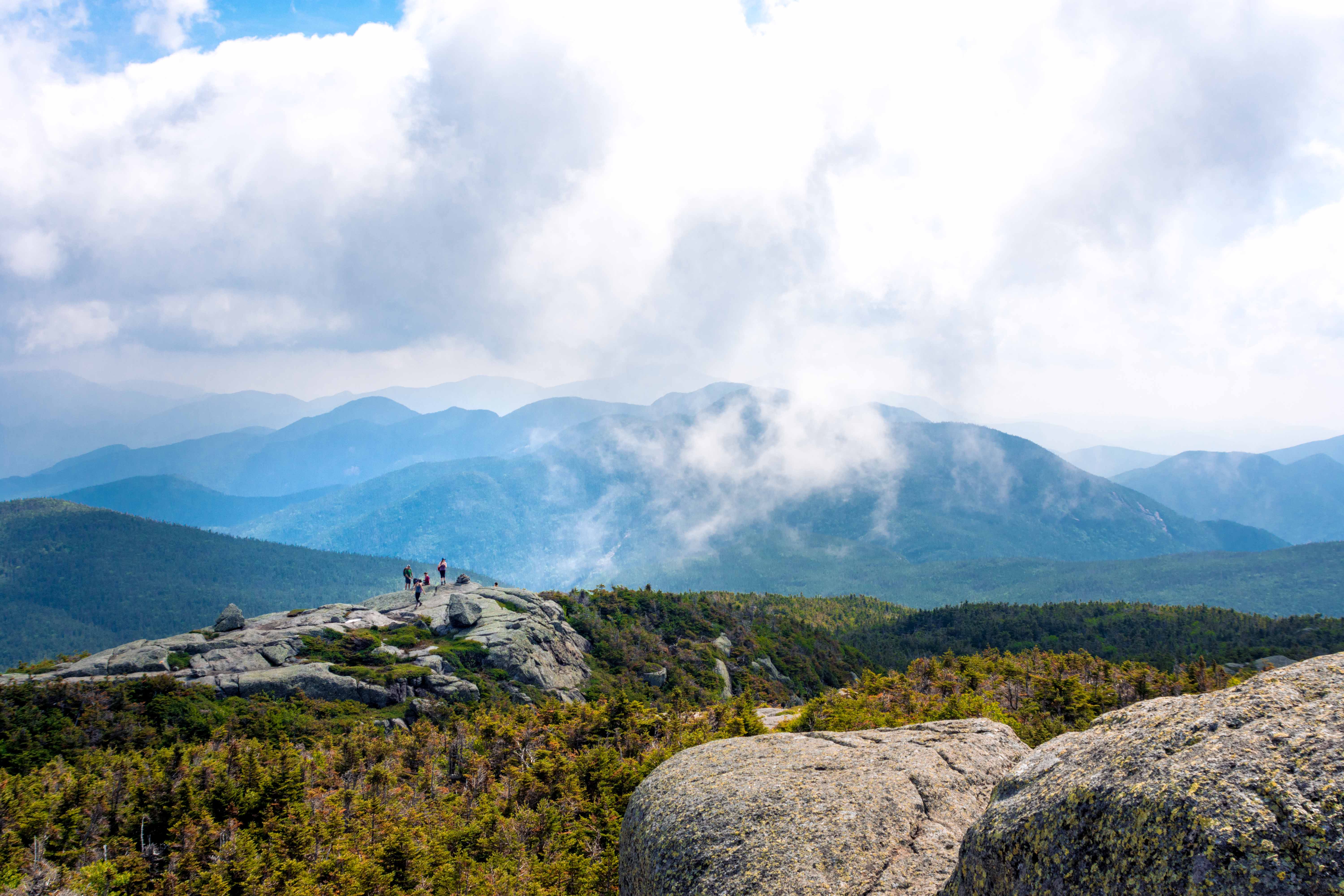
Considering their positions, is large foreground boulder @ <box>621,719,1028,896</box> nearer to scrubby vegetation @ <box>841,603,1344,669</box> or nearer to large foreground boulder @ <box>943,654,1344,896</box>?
large foreground boulder @ <box>943,654,1344,896</box>

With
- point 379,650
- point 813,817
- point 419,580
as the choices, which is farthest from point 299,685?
point 813,817

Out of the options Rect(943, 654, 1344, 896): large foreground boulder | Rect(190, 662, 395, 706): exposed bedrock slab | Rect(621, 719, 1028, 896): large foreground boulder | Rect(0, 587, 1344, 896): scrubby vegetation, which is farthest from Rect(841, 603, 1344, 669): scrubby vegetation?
Rect(943, 654, 1344, 896): large foreground boulder

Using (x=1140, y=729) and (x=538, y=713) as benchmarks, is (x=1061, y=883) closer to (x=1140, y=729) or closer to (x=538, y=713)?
(x=1140, y=729)

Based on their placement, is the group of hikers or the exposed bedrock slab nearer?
the exposed bedrock slab

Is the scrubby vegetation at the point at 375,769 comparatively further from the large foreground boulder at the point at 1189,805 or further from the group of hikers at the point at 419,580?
the large foreground boulder at the point at 1189,805

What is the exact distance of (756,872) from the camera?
11000 mm

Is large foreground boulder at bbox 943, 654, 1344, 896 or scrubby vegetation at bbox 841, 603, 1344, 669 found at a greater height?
large foreground boulder at bbox 943, 654, 1344, 896

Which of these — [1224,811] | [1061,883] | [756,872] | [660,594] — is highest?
[1224,811]

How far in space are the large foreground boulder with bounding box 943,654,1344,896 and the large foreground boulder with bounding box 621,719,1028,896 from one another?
9.09ft

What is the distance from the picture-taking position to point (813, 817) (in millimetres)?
11984

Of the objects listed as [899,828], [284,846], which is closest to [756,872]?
[899,828]

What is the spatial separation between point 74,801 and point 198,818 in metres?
6.72

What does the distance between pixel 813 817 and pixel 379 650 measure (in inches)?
3104

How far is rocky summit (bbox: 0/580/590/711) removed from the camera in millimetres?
65438
